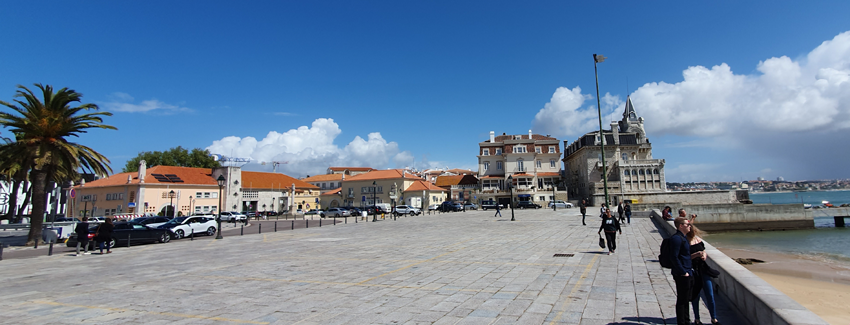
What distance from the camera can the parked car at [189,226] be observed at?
23.2 m

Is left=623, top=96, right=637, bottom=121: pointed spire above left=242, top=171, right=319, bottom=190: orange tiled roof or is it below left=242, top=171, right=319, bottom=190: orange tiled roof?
→ above

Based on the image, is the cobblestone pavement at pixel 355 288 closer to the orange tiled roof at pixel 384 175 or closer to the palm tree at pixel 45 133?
the palm tree at pixel 45 133

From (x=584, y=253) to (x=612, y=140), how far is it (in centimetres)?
6440

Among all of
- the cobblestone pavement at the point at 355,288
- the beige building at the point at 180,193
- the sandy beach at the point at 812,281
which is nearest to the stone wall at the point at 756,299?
the cobblestone pavement at the point at 355,288

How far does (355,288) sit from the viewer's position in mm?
8297

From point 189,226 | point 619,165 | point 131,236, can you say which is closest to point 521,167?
point 619,165

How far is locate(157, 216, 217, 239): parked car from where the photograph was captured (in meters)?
23.2

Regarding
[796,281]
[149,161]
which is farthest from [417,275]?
[149,161]

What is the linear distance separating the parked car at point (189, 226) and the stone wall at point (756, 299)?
2502cm

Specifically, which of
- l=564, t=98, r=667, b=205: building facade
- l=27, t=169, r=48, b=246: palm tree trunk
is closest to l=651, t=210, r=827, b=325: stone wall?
l=27, t=169, r=48, b=246: palm tree trunk

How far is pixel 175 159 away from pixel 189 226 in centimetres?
5813

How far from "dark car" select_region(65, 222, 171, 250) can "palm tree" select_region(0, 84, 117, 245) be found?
395 cm

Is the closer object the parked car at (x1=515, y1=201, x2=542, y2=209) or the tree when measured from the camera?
the parked car at (x1=515, y1=201, x2=542, y2=209)

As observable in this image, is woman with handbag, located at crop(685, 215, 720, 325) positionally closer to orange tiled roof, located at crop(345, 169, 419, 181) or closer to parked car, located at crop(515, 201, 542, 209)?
parked car, located at crop(515, 201, 542, 209)
